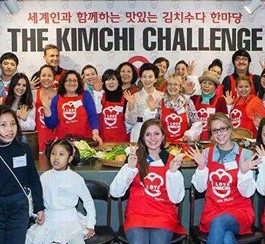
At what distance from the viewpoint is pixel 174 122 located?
494cm

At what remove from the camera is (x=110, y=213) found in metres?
3.75

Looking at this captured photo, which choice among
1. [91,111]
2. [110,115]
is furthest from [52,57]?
[91,111]

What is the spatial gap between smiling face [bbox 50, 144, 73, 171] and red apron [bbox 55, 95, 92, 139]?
4.50 ft

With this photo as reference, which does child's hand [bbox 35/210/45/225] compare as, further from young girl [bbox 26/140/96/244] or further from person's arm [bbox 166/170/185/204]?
person's arm [bbox 166/170/185/204]

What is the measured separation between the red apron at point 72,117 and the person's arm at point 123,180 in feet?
4.66

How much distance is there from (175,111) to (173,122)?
0.10 meters

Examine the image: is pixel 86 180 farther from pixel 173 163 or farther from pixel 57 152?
Answer: pixel 173 163

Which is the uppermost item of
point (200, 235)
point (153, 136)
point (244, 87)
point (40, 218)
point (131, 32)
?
point (131, 32)

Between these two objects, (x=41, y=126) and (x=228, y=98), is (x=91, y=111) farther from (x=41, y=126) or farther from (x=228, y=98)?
(x=228, y=98)

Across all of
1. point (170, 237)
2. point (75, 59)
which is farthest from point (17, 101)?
point (75, 59)

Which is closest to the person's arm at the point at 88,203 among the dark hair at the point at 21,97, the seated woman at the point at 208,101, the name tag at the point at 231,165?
the name tag at the point at 231,165

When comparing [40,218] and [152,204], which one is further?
[152,204]

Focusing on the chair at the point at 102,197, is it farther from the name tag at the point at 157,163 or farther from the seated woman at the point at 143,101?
the seated woman at the point at 143,101

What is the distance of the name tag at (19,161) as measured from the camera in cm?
337
